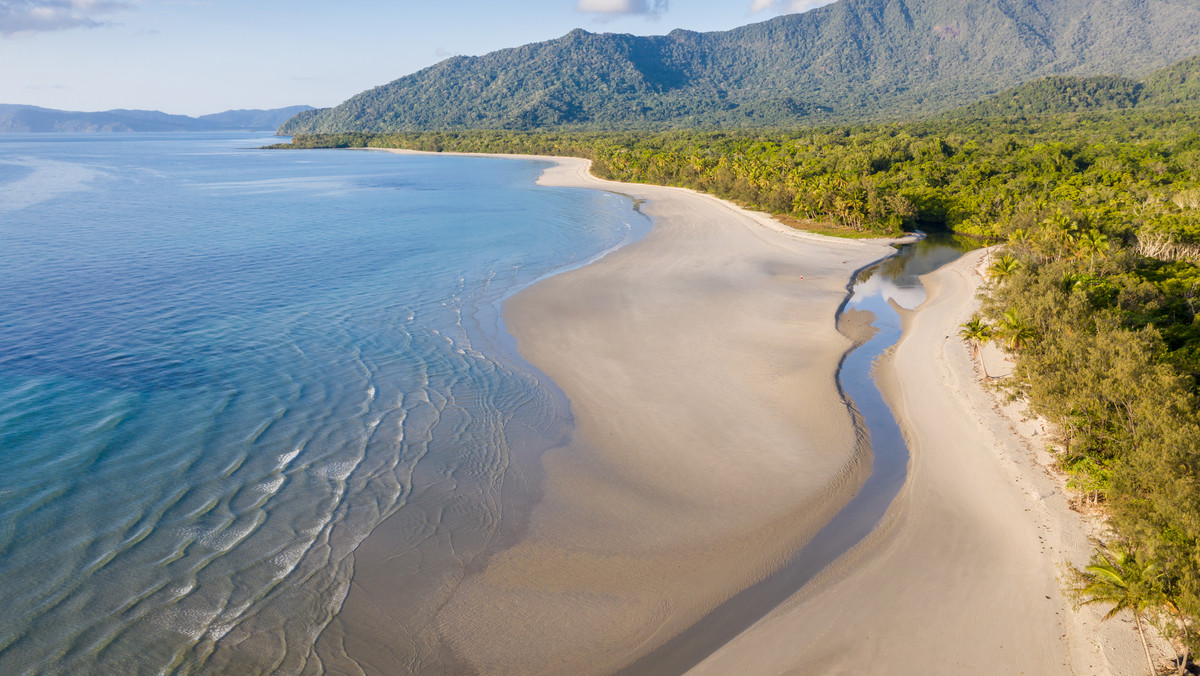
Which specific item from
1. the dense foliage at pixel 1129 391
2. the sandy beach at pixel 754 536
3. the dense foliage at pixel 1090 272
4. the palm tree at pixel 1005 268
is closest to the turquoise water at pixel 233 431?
the sandy beach at pixel 754 536

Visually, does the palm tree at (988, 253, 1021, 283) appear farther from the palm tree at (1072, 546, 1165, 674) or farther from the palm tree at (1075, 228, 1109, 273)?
the palm tree at (1072, 546, 1165, 674)

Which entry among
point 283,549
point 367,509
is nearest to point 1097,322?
point 367,509

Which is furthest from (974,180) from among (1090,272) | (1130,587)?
(1130,587)

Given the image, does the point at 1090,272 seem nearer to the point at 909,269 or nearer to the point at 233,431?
the point at 909,269

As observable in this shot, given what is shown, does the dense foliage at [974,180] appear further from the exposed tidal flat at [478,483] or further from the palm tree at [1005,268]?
the exposed tidal flat at [478,483]

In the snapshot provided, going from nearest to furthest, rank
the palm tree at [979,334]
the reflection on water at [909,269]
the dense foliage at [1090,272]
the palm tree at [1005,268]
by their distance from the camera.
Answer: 1. the dense foliage at [1090,272]
2. the palm tree at [979,334]
3. the palm tree at [1005,268]
4. the reflection on water at [909,269]

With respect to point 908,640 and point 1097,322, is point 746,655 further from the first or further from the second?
point 1097,322
